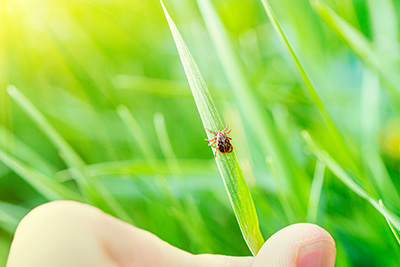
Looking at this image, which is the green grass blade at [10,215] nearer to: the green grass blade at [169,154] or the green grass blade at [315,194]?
the green grass blade at [169,154]

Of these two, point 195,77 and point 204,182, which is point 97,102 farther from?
point 195,77

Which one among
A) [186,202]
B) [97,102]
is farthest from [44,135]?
[186,202]

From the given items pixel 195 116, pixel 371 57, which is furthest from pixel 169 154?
pixel 371 57

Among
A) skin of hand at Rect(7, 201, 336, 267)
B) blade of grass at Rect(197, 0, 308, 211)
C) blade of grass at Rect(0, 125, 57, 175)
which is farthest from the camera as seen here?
blade of grass at Rect(0, 125, 57, 175)

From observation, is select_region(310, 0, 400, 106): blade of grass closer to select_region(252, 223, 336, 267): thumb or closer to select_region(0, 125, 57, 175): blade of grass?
select_region(252, 223, 336, 267): thumb

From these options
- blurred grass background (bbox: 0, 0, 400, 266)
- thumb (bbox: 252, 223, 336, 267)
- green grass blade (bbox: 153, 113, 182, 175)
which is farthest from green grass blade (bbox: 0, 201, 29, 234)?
thumb (bbox: 252, 223, 336, 267)

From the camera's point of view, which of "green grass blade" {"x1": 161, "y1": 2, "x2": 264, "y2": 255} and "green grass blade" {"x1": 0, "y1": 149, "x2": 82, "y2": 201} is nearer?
"green grass blade" {"x1": 161, "y1": 2, "x2": 264, "y2": 255}
